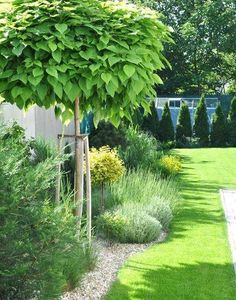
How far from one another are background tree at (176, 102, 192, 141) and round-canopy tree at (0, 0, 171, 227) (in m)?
19.3

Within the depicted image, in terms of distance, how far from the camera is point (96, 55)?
3.87 meters

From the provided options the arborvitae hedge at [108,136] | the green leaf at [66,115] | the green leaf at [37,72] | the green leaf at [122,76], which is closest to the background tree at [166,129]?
the arborvitae hedge at [108,136]

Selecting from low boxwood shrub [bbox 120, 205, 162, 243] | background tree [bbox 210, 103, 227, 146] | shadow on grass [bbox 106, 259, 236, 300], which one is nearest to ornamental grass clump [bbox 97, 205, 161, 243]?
low boxwood shrub [bbox 120, 205, 162, 243]

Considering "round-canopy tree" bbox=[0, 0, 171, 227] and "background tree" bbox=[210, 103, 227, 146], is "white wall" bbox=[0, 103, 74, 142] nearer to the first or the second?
"round-canopy tree" bbox=[0, 0, 171, 227]

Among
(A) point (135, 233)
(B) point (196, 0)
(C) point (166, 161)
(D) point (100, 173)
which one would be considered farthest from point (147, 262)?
(B) point (196, 0)

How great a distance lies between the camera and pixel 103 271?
193 inches

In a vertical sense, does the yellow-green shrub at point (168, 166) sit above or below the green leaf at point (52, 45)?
below

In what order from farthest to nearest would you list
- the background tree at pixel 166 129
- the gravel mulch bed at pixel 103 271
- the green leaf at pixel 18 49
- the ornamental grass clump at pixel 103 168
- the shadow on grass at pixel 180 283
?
the background tree at pixel 166 129 → the ornamental grass clump at pixel 103 168 → the shadow on grass at pixel 180 283 → the gravel mulch bed at pixel 103 271 → the green leaf at pixel 18 49

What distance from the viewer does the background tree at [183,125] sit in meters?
23.3

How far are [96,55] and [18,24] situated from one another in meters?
0.63

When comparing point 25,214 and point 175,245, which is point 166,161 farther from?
point 25,214

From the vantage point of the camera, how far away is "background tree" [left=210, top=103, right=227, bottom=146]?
23031 millimetres

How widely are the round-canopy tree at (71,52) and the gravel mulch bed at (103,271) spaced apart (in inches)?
61.4

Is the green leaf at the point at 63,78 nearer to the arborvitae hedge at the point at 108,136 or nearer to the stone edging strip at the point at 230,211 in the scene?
the stone edging strip at the point at 230,211
